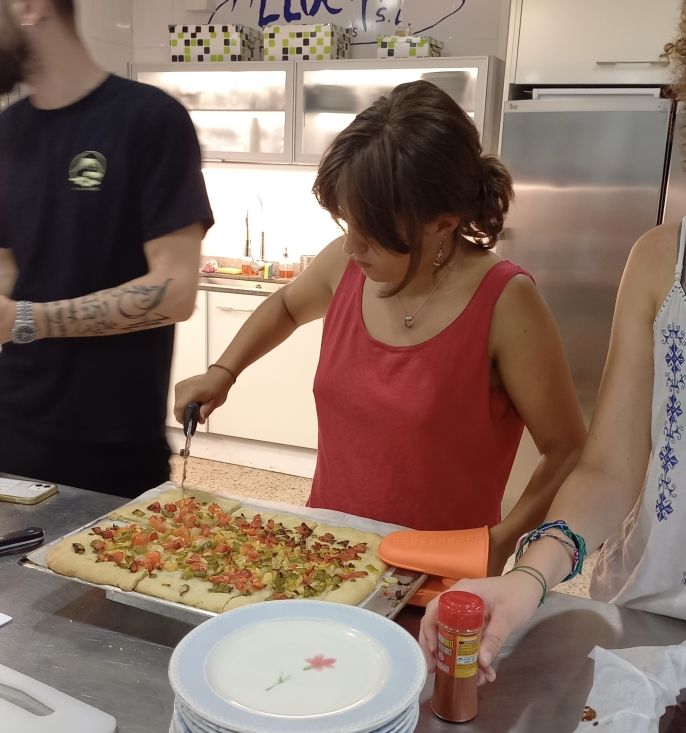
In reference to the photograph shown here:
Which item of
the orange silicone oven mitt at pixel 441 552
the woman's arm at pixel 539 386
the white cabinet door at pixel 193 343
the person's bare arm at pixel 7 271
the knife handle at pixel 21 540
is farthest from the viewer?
the white cabinet door at pixel 193 343

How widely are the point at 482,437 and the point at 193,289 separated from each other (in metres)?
0.60

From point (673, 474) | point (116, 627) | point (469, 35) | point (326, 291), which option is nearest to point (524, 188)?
point (469, 35)

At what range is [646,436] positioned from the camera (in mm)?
1066

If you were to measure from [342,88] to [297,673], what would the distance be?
345 cm

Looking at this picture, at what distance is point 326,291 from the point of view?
5.27 feet

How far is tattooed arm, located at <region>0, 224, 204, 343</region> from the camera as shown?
1.36m

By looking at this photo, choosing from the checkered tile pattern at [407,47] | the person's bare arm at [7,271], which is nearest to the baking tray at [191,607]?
the person's bare arm at [7,271]

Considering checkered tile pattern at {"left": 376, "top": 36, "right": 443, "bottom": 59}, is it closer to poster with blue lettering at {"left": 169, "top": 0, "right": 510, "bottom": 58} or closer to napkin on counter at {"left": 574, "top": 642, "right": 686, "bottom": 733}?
poster with blue lettering at {"left": 169, "top": 0, "right": 510, "bottom": 58}

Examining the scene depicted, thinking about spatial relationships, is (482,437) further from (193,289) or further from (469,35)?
(469,35)

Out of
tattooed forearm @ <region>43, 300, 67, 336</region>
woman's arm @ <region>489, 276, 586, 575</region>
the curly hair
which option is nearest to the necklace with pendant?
woman's arm @ <region>489, 276, 586, 575</region>

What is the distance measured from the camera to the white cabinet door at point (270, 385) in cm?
375

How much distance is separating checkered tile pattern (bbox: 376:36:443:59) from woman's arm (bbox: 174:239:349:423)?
7.43 ft

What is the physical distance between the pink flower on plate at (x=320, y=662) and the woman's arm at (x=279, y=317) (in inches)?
32.4

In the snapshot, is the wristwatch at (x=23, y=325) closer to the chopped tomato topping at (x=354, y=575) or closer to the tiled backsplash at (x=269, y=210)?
the chopped tomato topping at (x=354, y=575)
